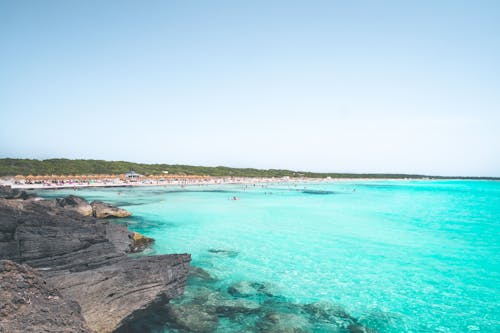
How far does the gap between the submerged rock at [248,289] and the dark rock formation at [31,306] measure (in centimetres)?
655

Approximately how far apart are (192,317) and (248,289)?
3.25 metres

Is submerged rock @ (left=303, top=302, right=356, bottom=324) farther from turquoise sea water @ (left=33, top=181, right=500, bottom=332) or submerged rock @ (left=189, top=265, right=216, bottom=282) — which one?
submerged rock @ (left=189, top=265, right=216, bottom=282)

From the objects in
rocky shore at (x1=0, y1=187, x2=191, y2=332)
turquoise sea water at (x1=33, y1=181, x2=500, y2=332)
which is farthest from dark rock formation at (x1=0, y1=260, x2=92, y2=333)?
turquoise sea water at (x1=33, y1=181, x2=500, y2=332)

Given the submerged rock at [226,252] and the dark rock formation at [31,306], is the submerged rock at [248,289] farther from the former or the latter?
the dark rock formation at [31,306]

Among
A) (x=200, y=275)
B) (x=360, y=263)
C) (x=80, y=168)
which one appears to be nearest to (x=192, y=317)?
(x=200, y=275)

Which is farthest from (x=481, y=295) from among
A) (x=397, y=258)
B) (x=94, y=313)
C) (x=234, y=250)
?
(x=94, y=313)

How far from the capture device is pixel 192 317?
30.3 feet

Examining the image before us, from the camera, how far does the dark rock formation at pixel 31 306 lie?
496cm

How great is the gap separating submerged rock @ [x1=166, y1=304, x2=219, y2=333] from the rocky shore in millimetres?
520

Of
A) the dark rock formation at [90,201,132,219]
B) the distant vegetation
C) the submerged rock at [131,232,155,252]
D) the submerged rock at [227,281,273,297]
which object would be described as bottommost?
the submerged rock at [227,281,273,297]

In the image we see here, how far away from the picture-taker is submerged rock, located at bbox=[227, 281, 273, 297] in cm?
1147

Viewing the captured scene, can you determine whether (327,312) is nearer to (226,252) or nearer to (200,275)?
(200,275)

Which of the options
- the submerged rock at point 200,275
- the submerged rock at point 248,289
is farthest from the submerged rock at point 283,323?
the submerged rock at point 200,275

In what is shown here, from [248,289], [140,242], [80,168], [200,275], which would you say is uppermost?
[80,168]
